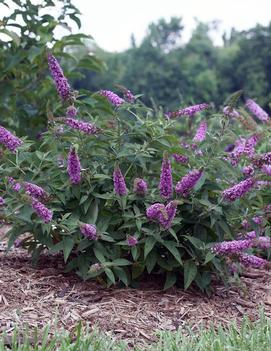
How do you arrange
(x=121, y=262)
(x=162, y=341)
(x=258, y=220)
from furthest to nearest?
(x=258, y=220) < (x=121, y=262) < (x=162, y=341)

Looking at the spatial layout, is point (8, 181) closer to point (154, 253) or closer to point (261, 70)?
point (154, 253)

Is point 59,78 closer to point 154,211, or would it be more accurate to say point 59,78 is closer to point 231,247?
point 154,211

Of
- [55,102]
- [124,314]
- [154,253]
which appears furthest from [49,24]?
[124,314]

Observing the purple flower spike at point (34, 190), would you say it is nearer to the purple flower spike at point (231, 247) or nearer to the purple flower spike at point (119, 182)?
the purple flower spike at point (119, 182)

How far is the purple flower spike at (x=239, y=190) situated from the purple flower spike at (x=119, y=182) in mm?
609

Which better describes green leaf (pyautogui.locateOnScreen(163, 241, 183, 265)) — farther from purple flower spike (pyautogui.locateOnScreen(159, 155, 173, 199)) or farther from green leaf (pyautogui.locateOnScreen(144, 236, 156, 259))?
purple flower spike (pyautogui.locateOnScreen(159, 155, 173, 199))

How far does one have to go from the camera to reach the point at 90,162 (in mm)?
3590

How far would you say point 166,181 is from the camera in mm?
3225

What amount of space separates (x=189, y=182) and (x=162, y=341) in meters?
0.91

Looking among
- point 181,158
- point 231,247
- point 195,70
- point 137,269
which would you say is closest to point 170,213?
point 231,247

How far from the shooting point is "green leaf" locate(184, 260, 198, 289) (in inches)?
135

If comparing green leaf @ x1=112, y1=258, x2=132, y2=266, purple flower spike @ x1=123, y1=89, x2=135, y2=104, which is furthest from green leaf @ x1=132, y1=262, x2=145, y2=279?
purple flower spike @ x1=123, y1=89, x2=135, y2=104

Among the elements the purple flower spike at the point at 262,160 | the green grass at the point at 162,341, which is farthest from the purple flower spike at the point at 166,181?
the green grass at the point at 162,341

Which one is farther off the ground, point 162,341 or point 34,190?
point 34,190
